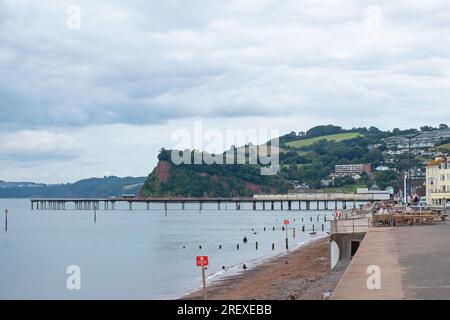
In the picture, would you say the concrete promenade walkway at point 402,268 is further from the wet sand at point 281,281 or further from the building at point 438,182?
the building at point 438,182

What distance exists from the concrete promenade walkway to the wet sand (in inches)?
73.5

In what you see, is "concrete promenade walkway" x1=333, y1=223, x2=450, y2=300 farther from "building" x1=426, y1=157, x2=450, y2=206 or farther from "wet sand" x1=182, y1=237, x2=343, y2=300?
"building" x1=426, y1=157, x2=450, y2=206

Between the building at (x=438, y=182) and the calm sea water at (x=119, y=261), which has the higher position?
the building at (x=438, y=182)

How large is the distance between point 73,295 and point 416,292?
2587cm

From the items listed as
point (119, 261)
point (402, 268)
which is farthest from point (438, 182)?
point (402, 268)

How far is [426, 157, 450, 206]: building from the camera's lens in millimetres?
98938

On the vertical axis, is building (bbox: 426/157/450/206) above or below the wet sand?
above

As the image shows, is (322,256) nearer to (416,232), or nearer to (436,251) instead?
(416,232)

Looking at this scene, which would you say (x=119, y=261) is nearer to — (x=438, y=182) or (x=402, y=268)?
(x=402, y=268)

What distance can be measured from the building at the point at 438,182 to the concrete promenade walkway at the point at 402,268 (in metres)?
67.0

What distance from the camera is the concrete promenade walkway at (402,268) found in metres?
16.3

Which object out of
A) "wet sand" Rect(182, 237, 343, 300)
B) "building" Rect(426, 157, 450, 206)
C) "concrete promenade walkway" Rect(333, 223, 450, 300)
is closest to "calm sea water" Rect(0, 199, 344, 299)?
"wet sand" Rect(182, 237, 343, 300)

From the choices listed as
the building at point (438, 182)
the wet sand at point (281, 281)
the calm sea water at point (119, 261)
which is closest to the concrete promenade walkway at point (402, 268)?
the wet sand at point (281, 281)
